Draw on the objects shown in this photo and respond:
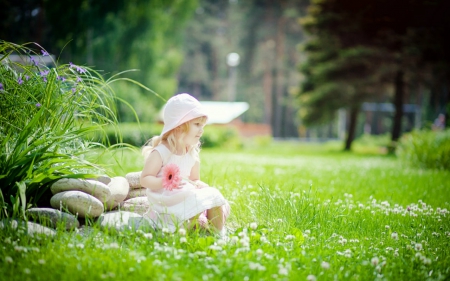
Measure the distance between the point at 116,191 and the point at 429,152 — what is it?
9.72 meters

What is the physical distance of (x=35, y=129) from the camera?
12.7 feet

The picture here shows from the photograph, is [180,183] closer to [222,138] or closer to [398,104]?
[398,104]

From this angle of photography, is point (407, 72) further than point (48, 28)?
No

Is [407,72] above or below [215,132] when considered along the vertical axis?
above

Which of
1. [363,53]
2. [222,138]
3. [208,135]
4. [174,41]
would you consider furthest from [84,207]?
[174,41]

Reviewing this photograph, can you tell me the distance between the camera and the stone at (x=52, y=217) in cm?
338

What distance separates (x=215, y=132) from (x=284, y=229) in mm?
19676

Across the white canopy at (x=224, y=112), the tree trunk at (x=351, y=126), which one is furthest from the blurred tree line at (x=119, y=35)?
the tree trunk at (x=351, y=126)

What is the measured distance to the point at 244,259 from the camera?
2932 mm

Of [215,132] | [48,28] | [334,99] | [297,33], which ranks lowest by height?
[215,132]

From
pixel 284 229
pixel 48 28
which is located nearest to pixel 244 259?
pixel 284 229

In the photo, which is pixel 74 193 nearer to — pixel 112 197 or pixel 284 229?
pixel 112 197

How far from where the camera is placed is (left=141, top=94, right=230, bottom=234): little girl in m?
3.56

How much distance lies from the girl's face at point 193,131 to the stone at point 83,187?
79 centimetres
